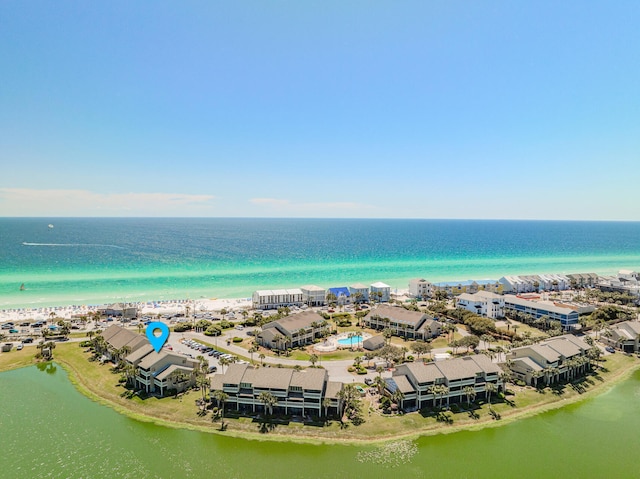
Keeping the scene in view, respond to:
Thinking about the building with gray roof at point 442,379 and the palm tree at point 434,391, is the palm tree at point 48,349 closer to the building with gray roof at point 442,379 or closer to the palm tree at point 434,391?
the building with gray roof at point 442,379

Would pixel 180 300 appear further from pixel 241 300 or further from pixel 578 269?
pixel 578 269

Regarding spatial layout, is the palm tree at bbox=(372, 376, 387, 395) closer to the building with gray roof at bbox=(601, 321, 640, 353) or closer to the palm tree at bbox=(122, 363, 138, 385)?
the palm tree at bbox=(122, 363, 138, 385)

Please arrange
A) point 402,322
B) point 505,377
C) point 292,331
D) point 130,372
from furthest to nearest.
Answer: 1. point 402,322
2. point 292,331
3. point 130,372
4. point 505,377

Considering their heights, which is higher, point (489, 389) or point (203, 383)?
point (203, 383)

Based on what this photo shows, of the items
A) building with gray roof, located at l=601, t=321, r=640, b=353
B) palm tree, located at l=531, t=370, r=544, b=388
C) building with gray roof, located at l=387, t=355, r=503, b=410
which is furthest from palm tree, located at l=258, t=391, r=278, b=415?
building with gray roof, located at l=601, t=321, r=640, b=353

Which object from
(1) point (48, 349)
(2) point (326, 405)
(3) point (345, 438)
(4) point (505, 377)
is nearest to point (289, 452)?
(3) point (345, 438)

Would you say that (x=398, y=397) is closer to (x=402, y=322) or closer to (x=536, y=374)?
(x=536, y=374)
